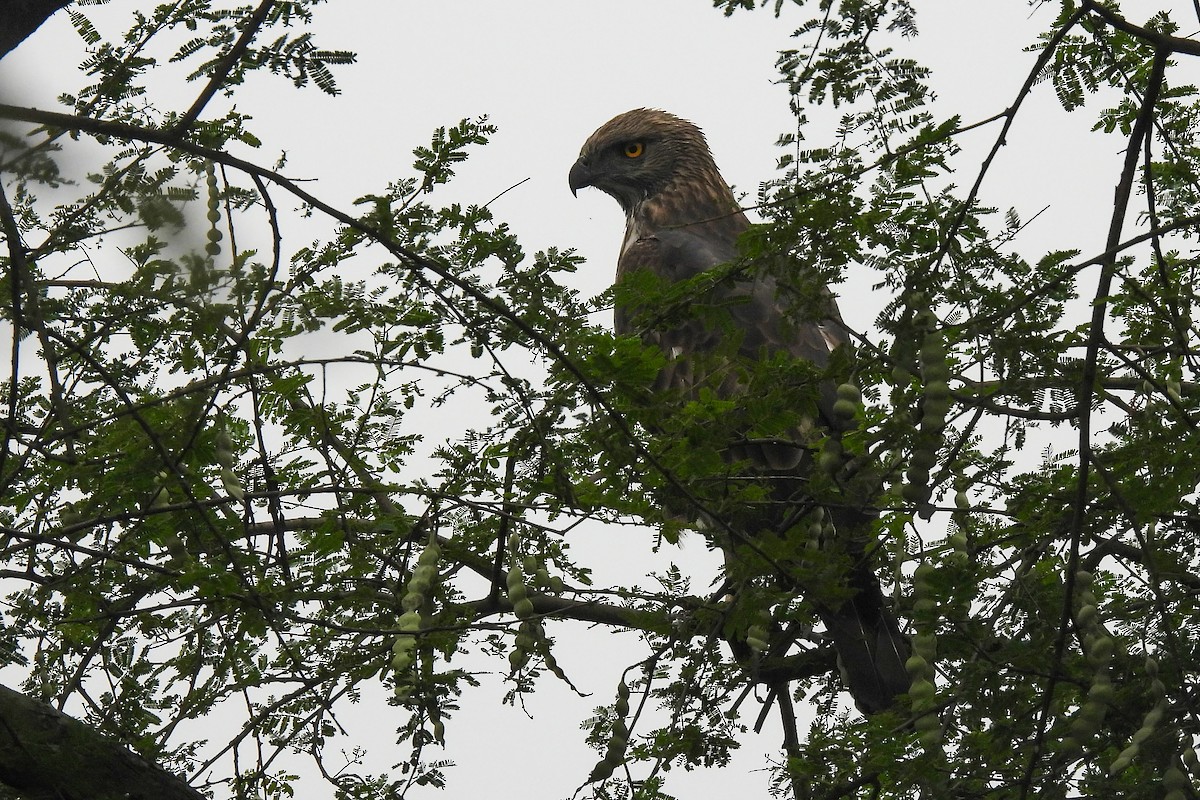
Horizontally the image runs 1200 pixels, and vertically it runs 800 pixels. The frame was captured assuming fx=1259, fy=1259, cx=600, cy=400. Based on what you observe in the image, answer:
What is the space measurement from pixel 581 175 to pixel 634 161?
350mm

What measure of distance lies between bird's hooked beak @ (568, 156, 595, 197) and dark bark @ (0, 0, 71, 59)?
6.26m

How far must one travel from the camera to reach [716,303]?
3.04 m

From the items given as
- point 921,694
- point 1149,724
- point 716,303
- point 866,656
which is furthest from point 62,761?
point 1149,724

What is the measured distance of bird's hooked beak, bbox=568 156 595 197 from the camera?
804 centimetres

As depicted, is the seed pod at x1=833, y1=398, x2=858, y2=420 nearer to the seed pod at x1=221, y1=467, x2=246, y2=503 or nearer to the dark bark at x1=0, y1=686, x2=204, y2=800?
the seed pod at x1=221, y1=467, x2=246, y2=503

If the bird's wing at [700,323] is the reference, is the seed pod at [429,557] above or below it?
below

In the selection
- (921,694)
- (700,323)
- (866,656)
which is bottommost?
(921,694)

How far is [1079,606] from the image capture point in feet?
9.17

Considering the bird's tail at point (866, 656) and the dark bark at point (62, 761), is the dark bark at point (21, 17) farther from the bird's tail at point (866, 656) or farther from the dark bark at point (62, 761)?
the bird's tail at point (866, 656)

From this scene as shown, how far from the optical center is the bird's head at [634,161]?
26.3 feet

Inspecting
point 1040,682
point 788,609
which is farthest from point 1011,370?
point 788,609

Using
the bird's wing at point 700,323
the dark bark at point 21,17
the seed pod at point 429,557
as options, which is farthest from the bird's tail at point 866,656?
the dark bark at point 21,17

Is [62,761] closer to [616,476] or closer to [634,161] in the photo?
[616,476]

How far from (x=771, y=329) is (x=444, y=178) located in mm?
2368
